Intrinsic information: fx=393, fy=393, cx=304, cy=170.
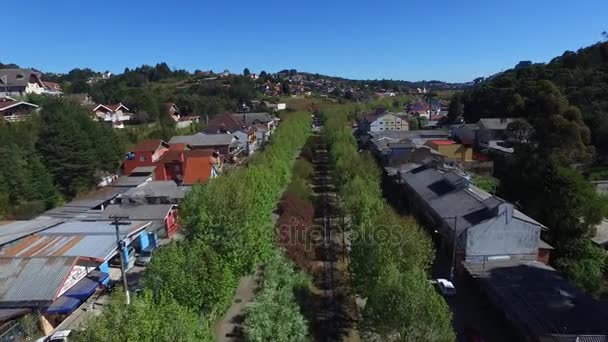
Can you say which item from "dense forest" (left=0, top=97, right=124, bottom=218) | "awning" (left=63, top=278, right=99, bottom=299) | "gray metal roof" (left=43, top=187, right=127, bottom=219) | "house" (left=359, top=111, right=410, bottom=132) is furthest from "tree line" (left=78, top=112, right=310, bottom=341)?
"house" (left=359, top=111, right=410, bottom=132)

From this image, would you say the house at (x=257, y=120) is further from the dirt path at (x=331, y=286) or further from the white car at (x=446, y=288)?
the white car at (x=446, y=288)

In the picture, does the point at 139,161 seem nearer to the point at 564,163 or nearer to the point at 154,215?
the point at 154,215

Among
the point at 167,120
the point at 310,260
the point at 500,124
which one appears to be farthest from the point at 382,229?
the point at 167,120

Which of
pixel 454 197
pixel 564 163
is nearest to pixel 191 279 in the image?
pixel 454 197

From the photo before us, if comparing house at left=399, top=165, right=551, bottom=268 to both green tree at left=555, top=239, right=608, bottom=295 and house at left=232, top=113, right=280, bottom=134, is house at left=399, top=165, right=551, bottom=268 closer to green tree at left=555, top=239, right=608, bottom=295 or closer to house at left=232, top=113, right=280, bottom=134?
green tree at left=555, top=239, right=608, bottom=295

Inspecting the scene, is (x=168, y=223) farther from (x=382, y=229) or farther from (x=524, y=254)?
(x=524, y=254)

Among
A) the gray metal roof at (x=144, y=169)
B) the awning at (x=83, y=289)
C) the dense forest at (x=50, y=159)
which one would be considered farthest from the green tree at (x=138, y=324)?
the gray metal roof at (x=144, y=169)
